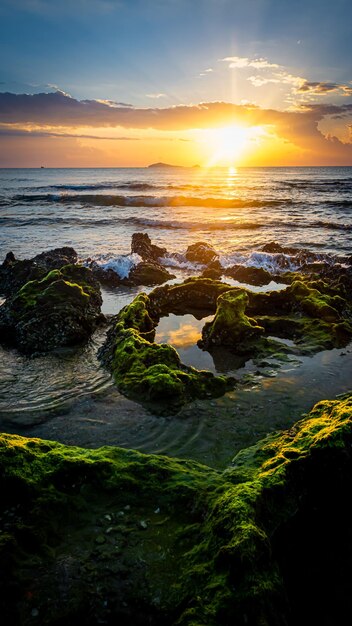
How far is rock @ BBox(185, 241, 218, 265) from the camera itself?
798 inches

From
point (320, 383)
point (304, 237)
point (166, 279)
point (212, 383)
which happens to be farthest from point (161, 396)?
point (304, 237)

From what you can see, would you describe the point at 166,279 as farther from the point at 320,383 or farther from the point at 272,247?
the point at 320,383

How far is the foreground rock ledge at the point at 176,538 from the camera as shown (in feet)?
10.3

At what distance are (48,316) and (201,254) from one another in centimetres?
1187

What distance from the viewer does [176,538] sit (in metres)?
3.81

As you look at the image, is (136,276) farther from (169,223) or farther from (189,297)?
(169,223)

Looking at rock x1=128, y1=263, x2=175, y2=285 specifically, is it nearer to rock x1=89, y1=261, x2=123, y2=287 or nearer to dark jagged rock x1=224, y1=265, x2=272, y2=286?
rock x1=89, y1=261, x2=123, y2=287

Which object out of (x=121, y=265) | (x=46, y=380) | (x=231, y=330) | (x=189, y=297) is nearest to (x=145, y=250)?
(x=121, y=265)

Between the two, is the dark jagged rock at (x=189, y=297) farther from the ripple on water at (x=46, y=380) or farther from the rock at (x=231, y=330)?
the ripple on water at (x=46, y=380)

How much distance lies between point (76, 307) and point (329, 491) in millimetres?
8068

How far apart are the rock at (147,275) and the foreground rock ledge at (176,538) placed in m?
12.0

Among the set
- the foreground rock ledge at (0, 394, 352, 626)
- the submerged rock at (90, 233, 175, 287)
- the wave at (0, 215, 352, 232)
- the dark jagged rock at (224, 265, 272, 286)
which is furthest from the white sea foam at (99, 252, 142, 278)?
the wave at (0, 215, 352, 232)

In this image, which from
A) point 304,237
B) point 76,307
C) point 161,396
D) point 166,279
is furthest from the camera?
point 304,237

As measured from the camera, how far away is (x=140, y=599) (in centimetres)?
329
